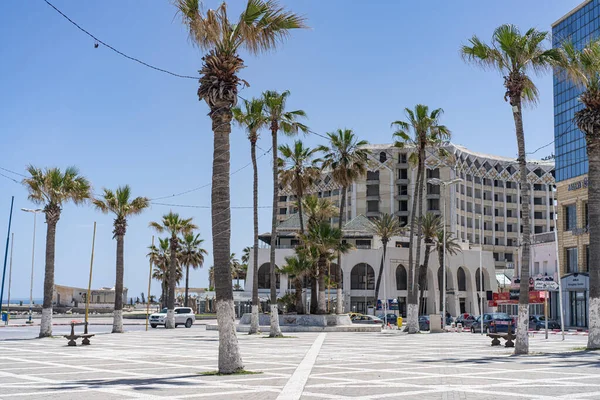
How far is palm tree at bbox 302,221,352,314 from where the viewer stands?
1804 inches

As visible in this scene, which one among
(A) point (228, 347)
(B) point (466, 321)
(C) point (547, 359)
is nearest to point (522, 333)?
(C) point (547, 359)

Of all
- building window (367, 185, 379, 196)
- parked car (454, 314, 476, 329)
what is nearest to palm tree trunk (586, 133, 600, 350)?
parked car (454, 314, 476, 329)

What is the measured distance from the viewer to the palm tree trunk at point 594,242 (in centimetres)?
2608

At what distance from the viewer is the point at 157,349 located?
91.6 feet

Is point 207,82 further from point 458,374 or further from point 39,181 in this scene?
point 39,181

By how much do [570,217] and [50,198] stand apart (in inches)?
1917

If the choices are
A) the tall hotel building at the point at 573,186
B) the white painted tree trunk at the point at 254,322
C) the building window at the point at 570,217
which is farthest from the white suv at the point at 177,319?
the building window at the point at 570,217

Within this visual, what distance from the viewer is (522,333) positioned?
81.7 feet

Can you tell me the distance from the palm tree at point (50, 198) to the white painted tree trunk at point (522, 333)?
971 inches

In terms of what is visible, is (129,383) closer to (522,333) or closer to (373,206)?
(522,333)

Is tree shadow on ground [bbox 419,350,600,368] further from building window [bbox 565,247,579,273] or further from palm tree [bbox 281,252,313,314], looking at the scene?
building window [bbox 565,247,579,273]

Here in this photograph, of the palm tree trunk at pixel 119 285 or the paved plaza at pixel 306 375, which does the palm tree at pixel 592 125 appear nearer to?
the paved plaza at pixel 306 375

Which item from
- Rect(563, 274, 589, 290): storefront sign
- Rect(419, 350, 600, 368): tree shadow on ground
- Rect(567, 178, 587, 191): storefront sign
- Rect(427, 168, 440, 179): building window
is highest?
Rect(427, 168, 440, 179): building window

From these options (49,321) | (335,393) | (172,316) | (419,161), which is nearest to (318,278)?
(419,161)
